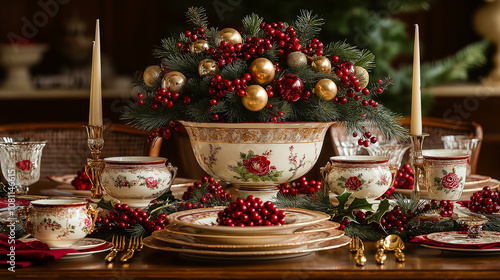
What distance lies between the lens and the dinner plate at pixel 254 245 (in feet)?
3.14

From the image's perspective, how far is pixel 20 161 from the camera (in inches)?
56.2

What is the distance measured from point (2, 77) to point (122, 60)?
28.3 inches

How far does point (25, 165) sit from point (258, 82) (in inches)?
22.9

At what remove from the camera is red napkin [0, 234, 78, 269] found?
3.10ft

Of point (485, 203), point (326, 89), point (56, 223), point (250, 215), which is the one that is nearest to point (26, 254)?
point (56, 223)

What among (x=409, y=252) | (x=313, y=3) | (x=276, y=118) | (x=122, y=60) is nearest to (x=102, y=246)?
(x=276, y=118)

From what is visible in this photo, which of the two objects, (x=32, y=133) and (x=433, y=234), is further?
(x=32, y=133)

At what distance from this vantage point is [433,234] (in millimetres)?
1093

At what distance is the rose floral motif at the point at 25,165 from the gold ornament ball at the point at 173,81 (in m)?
0.42

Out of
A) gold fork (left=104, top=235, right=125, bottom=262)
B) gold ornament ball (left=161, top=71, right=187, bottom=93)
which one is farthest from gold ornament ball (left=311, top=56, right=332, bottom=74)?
gold fork (left=104, top=235, right=125, bottom=262)

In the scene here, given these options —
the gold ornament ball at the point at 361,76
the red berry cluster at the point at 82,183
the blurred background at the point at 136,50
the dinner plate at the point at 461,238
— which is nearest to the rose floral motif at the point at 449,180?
the dinner plate at the point at 461,238

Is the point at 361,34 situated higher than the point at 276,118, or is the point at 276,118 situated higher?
the point at 361,34

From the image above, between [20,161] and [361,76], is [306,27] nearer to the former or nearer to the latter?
[361,76]

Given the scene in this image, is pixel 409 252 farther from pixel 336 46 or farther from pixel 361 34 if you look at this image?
pixel 361 34
